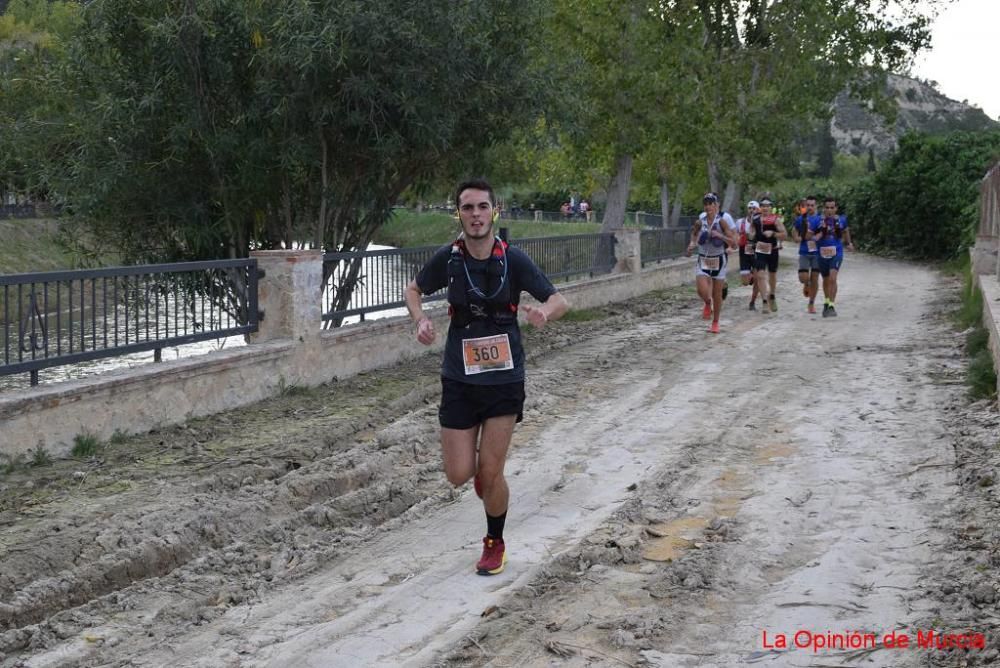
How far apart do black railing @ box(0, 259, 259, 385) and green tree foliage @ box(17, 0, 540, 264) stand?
2.32 meters

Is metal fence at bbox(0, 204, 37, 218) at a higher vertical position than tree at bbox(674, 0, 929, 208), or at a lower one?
lower

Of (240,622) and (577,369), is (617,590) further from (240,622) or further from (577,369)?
(577,369)

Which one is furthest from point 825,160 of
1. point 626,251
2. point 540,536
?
point 540,536

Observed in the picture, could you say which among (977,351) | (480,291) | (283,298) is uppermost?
(480,291)

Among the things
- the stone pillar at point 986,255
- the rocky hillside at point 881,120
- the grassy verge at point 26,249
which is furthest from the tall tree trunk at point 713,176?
the rocky hillside at point 881,120

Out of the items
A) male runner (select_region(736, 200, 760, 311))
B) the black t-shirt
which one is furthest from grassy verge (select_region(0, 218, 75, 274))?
the black t-shirt

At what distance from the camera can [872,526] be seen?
6797 mm

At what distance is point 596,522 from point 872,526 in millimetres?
1640

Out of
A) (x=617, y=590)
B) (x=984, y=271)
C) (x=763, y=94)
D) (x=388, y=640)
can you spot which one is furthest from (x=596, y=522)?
(x=763, y=94)

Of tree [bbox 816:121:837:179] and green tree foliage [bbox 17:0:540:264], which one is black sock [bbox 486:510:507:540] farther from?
tree [bbox 816:121:837:179]

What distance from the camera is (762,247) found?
59.8 feet

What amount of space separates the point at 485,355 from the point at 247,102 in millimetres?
8307

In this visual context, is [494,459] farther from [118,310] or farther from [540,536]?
[118,310]

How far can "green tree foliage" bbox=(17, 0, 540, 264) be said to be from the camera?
12227mm
